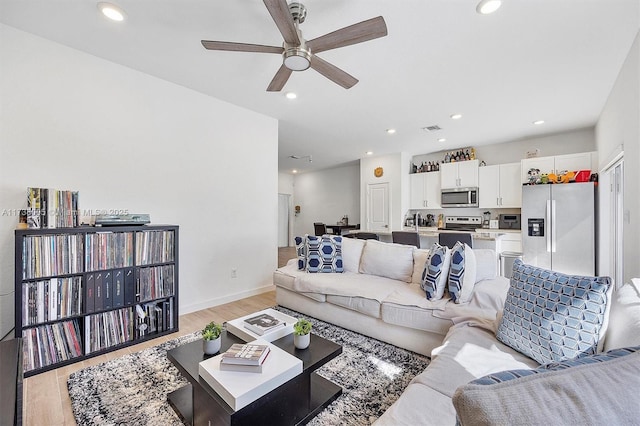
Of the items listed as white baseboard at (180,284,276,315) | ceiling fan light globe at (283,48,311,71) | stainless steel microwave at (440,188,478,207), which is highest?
ceiling fan light globe at (283,48,311,71)

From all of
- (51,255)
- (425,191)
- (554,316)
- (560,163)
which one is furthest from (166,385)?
(560,163)

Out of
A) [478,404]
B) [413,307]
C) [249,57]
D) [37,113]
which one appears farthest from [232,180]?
[478,404]

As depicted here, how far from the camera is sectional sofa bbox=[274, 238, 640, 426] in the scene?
496 mm

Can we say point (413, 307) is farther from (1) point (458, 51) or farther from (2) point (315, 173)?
(2) point (315, 173)

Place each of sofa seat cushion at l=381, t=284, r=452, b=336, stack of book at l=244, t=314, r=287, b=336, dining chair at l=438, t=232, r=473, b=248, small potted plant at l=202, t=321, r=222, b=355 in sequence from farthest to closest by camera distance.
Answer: dining chair at l=438, t=232, r=473, b=248 < sofa seat cushion at l=381, t=284, r=452, b=336 < stack of book at l=244, t=314, r=287, b=336 < small potted plant at l=202, t=321, r=222, b=355

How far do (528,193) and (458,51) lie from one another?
3168 millimetres

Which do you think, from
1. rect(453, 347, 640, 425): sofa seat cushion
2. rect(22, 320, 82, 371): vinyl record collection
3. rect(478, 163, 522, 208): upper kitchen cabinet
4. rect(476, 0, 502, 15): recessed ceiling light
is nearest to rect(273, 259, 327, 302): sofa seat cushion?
rect(22, 320, 82, 371): vinyl record collection

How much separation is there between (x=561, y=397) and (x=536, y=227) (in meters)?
4.93

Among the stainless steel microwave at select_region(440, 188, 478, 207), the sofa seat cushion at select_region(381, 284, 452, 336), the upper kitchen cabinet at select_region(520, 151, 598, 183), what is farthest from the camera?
the stainless steel microwave at select_region(440, 188, 478, 207)

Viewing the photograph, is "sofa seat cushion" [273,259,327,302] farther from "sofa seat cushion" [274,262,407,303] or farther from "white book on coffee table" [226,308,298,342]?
"white book on coffee table" [226,308,298,342]

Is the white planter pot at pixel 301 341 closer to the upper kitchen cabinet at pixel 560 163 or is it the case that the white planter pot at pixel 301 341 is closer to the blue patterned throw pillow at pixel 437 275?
the blue patterned throw pillow at pixel 437 275

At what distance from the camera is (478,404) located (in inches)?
19.4

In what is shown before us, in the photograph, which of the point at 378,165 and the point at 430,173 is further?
the point at 378,165

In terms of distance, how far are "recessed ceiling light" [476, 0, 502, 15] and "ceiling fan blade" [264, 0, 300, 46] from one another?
50.6 inches
